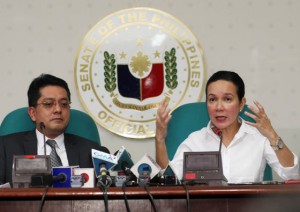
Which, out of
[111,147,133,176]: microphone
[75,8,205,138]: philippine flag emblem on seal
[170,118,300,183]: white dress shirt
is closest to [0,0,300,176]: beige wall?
[75,8,205,138]: philippine flag emblem on seal

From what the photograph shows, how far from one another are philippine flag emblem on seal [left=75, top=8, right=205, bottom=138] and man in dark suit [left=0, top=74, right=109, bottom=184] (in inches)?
24.3

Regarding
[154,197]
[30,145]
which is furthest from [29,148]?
[154,197]

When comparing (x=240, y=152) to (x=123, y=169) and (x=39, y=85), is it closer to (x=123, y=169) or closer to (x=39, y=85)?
(x=123, y=169)

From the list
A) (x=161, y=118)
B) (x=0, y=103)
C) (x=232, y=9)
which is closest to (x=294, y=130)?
(x=232, y=9)

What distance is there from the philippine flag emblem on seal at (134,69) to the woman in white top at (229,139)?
0.73m

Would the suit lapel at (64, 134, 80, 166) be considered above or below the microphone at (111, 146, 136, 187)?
above

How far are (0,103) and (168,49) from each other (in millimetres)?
1121

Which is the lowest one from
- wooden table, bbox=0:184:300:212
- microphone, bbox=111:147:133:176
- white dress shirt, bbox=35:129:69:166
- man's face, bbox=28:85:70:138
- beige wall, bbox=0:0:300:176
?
wooden table, bbox=0:184:300:212

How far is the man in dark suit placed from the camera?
3.35 metres

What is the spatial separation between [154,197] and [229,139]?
→ 1.14 m

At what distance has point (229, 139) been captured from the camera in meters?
3.39

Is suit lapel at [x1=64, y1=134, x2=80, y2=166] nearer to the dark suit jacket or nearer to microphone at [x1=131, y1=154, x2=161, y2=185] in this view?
the dark suit jacket

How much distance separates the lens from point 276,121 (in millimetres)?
4160

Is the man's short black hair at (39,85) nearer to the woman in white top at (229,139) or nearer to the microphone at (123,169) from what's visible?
the woman in white top at (229,139)
